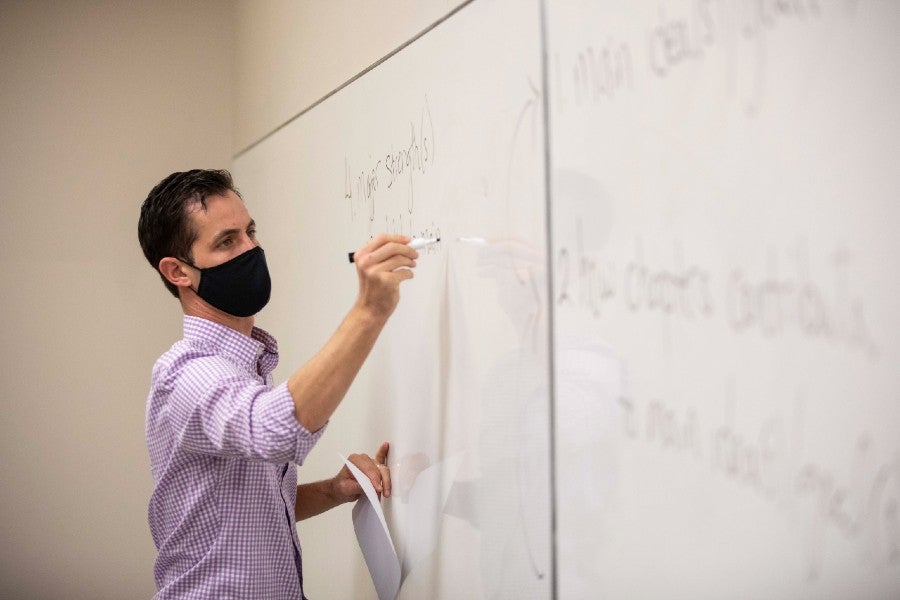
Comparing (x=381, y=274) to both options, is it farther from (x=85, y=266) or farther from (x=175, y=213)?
(x=85, y=266)

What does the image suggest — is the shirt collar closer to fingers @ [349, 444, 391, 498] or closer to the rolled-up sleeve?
the rolled-up sleeve

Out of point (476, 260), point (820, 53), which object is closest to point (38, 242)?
point (476, 260)

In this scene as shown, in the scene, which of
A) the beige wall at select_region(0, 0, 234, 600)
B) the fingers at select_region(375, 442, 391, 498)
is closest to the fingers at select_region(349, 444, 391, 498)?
the fingers at select_region(375, 442, 391, 498)

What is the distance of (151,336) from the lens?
8.81ft

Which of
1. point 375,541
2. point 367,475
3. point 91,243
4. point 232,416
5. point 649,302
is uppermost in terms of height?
point 91,243

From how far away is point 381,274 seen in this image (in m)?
1.14

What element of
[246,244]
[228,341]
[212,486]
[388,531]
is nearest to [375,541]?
[388,531]

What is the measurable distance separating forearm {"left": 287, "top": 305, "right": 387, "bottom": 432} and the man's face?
0.35 m

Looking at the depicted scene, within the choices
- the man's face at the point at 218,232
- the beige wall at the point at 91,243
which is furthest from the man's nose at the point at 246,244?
the beige wall at the point at 91,243

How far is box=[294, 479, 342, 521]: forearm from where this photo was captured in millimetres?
1546

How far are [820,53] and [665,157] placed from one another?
0.19 m

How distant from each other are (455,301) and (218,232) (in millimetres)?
416

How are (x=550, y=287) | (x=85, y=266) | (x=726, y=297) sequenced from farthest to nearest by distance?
(x=85, y=266) → (x=550, y=287) → (x=726, y=297)

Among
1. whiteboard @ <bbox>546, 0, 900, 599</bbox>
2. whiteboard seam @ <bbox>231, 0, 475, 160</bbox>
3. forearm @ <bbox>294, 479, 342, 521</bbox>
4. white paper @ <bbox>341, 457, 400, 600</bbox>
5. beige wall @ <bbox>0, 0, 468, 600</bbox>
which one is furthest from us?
beige wall @ <bbox>0, 0, 468, 600</bbox>
